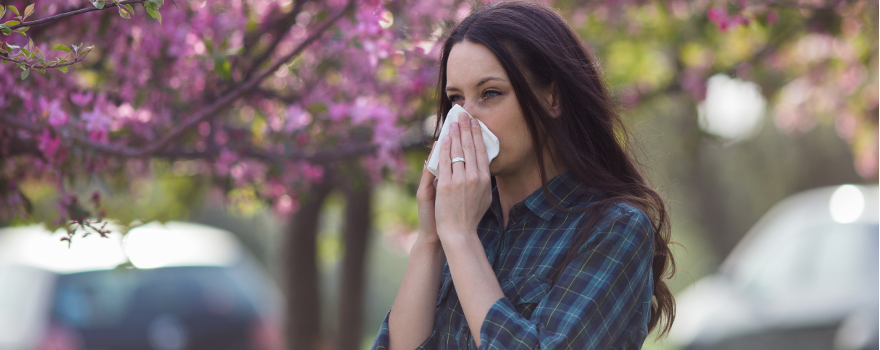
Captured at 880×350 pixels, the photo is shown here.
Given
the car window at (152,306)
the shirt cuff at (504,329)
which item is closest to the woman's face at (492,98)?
the shirt cuff at (504,329)

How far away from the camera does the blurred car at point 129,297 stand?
4.02m

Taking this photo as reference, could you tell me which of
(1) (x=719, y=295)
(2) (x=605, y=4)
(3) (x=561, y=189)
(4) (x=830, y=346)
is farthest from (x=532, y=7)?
(1) (x=719, y=295)

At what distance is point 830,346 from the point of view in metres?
4.24

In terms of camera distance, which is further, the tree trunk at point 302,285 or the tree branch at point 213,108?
the tree trunk at point 302,285

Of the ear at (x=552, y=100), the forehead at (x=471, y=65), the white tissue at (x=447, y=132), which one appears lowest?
the white tissue at (x=447, y=132)

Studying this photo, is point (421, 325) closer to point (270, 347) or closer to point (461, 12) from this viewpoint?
point (461, 12)

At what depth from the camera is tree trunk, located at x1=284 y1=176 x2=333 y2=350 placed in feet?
15.0

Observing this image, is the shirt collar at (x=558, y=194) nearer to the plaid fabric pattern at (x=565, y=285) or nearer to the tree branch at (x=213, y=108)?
the plaid fabric pattern at (x=565, y=285)

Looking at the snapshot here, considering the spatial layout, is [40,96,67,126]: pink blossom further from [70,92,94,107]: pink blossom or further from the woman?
the woman

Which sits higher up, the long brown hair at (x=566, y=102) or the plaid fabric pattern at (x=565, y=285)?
the long brown hair at (x=566, y=102)

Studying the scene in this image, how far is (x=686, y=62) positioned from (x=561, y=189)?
2.93 metres

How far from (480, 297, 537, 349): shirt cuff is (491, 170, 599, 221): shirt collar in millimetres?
301

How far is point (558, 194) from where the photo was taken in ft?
5.62

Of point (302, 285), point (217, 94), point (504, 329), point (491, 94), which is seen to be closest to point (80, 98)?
point (217, 94)
